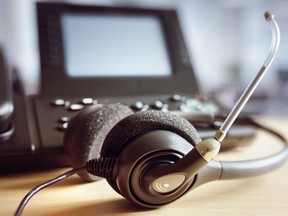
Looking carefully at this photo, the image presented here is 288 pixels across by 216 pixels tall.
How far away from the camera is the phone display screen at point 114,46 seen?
0.49 m

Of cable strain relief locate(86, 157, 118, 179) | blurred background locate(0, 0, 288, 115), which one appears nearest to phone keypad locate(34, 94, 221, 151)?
cable strain relief locate(86, 157, 118, 179)

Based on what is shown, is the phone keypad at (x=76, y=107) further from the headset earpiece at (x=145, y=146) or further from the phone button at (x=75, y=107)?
the headset earpiece at (x=145, y=146)

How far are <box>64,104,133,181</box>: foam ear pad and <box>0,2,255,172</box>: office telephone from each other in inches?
1.8

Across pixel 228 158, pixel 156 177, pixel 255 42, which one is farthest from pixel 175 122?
pixel 255 42

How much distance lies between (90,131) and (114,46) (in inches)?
8.6

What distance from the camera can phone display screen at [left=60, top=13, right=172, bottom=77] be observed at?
485mm

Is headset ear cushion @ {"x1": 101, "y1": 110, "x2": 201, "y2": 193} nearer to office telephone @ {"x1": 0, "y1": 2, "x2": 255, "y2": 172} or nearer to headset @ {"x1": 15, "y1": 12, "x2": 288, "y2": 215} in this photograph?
headset @ {"x1": 15, "y1": 12, "x2": 288, "y2": 215}

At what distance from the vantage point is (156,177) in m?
0.26

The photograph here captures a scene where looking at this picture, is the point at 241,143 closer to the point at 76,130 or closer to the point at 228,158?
the point at 228,158

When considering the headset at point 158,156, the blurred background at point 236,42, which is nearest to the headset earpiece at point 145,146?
the headset at point 158,156

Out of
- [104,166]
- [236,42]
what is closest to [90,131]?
[104,166]

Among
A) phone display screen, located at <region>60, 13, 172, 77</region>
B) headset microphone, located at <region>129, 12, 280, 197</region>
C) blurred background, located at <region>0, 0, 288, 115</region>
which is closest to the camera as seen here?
headset microphone, located at <region>129, 12, 280, 197</region>

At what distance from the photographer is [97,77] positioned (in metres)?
0.48

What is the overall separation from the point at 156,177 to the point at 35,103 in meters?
0.22
